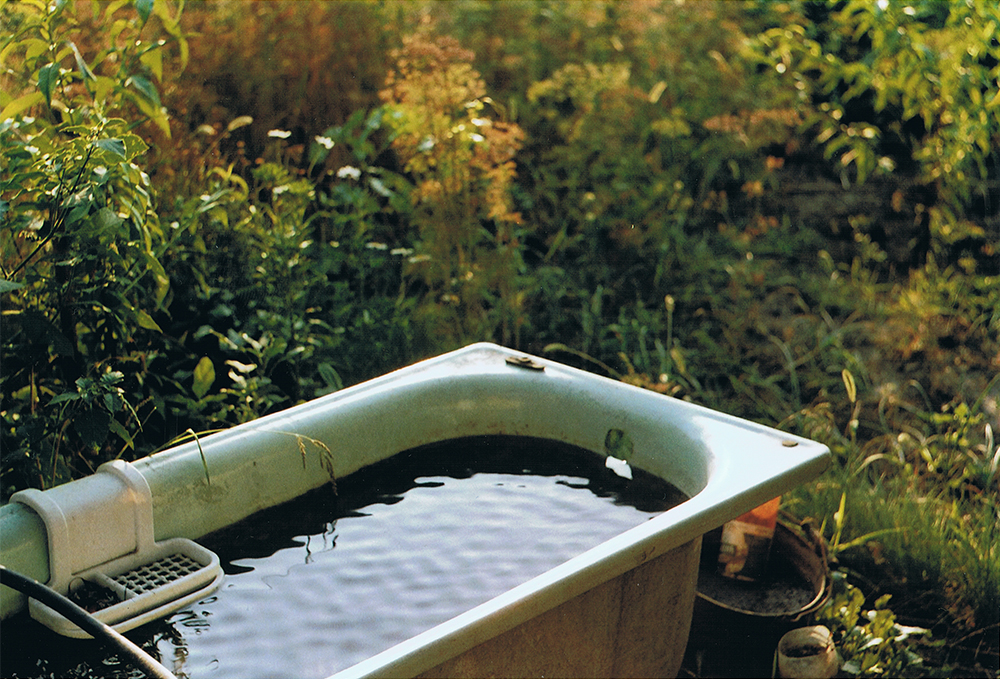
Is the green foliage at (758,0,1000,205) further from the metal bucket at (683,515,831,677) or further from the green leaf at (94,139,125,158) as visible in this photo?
the green leaf at (94,139,125,158)

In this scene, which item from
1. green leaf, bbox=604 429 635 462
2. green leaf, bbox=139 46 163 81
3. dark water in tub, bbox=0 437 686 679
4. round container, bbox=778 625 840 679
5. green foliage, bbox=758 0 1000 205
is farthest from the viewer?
green foliage, bbox=758 0 1000 205

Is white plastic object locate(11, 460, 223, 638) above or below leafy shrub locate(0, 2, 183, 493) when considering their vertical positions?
below

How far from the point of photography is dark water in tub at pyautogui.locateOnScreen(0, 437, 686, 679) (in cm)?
142

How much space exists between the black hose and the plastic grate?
0.33m

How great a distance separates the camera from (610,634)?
59.0 inches

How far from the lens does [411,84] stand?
262 centimetres

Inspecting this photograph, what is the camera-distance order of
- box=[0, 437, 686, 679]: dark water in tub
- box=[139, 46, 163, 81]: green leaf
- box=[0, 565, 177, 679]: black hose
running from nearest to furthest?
box=[0, 565, 177, 679]: black hose, box=[0, 437, 686, 679]: dark water in tub, box=[139, 46, 163, 81]: green leaf

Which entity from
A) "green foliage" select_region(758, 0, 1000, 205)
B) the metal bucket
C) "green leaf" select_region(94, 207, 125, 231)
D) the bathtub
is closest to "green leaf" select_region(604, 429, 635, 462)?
the bathtub

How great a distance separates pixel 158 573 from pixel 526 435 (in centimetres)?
81

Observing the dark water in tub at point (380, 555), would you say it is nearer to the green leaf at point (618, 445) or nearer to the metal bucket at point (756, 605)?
the green leaf at point (618, 445)

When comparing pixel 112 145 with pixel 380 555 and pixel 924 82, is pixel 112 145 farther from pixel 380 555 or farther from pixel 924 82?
pixel 924 82

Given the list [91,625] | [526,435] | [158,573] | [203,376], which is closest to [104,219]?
[203,376]

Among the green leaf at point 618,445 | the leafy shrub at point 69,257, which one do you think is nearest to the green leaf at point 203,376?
the leafy shrub at point 69,257

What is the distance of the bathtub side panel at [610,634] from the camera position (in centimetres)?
131
